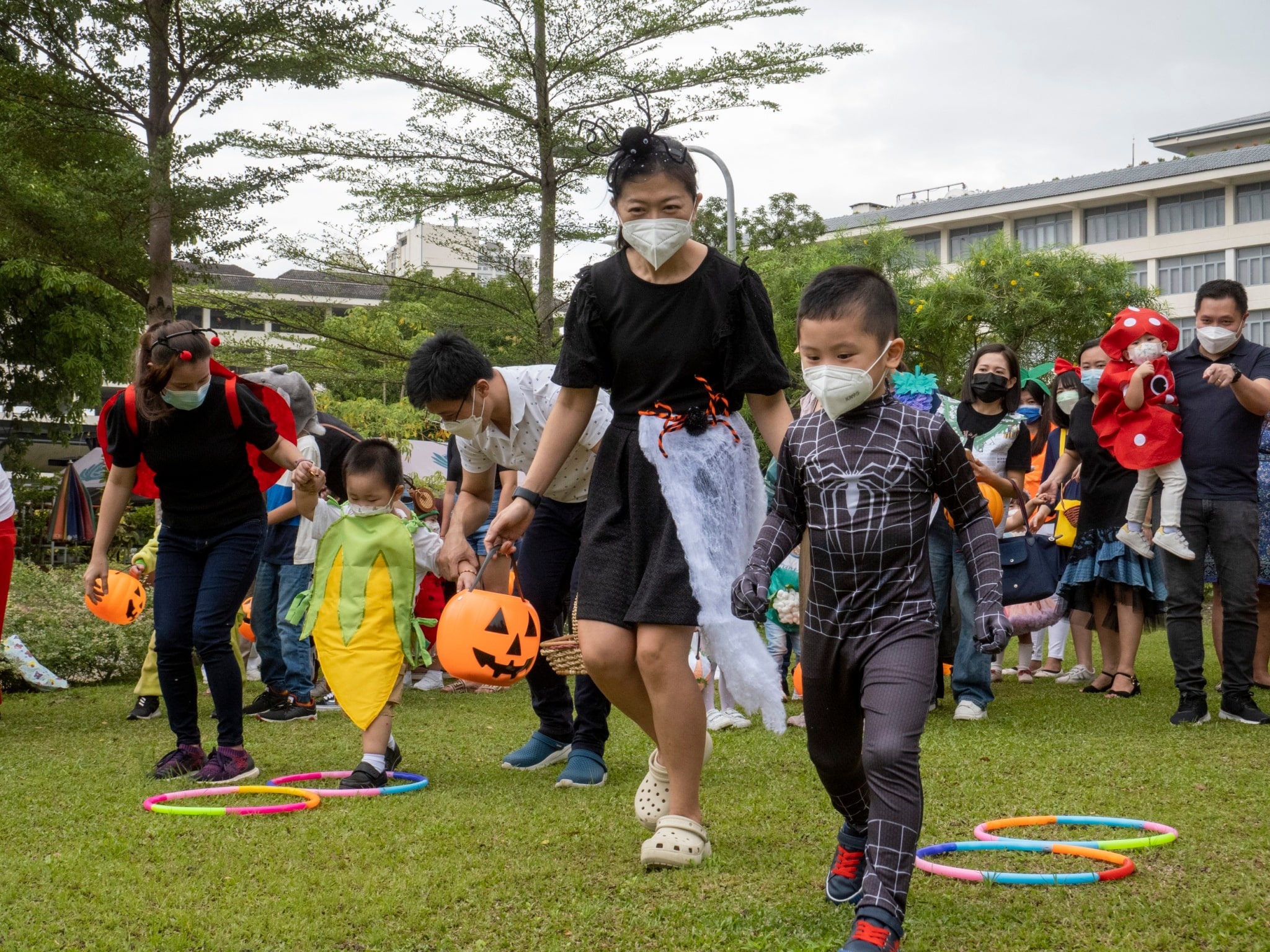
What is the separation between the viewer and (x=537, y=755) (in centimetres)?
588

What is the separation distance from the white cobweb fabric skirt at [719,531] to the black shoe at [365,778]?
80.5 inches

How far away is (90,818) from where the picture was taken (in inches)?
187

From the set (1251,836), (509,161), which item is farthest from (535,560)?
(509,161)

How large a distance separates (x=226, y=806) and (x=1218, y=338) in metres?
5.40

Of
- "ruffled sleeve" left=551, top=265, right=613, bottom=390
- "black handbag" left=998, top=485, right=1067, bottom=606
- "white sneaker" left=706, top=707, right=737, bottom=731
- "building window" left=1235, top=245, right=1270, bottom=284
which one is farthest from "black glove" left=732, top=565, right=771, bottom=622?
"building window" left=1235, top=245, right=1270, bottom=284

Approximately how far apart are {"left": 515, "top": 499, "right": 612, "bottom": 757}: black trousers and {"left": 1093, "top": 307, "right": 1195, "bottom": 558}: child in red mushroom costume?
10.7ft

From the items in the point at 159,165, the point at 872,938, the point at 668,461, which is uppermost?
the point at 159,165

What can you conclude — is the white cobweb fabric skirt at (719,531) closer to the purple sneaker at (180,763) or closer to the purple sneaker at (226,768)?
the purple sneaker at (226,768)

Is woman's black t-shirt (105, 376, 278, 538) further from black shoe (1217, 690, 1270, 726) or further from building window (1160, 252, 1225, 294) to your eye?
building window (1160, 252, 1225, 294)

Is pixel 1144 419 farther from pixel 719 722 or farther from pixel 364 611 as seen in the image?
pixel 364 611

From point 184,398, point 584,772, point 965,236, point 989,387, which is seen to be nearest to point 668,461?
point 584,772

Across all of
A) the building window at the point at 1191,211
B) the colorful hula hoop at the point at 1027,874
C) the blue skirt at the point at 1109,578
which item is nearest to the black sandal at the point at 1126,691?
the blue skirt at the point at 1109,578

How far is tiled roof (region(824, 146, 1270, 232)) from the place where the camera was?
5678 cm

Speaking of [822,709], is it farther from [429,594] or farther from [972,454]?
[429,594]
